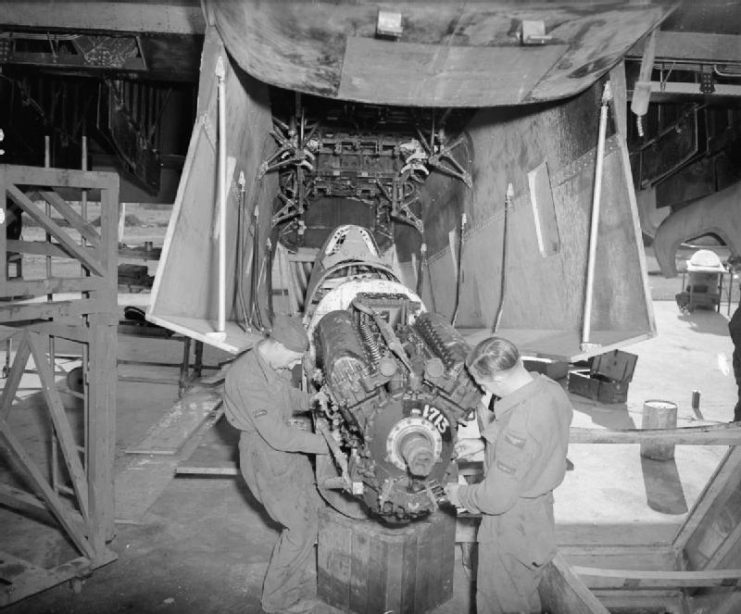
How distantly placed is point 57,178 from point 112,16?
2.12m

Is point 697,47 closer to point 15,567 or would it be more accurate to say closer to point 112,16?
point 112,16

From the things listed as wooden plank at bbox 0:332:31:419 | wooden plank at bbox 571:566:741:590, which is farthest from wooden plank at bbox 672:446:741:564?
wooden plank at bbox 0:332:31:419

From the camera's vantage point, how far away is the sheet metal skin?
126 inches

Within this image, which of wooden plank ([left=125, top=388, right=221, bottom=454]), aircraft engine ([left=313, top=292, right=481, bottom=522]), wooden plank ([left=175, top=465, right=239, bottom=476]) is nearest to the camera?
aircraft engine ([left=313, top=292, right=481, bottom=522])

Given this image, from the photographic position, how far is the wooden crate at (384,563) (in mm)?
3738

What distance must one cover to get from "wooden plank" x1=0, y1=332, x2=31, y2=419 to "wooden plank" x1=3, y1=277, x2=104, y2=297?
35cm

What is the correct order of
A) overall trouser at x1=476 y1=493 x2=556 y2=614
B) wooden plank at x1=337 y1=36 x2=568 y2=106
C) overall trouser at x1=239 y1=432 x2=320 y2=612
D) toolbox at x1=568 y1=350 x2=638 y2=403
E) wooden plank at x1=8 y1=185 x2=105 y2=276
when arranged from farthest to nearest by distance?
1. toolbox at x1=568 y1=350 x2=638 y2=403
2. overall trouser at x1=239 y1=432 x2=320 y2=612
3. wooden plank at x1=8 y1=185 x2=105 y2=276
4. wooden plank at x1=337 y1=36 x2=568 y2=106
5. overall trouser at x1=476 y1=493 x2=556 y2=614

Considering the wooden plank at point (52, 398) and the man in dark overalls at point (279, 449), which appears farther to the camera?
the wooden plank at point (52, 398)

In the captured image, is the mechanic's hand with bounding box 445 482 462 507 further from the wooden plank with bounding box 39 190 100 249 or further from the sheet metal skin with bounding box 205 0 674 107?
the wooden plank with bounding box 39 190 100 249

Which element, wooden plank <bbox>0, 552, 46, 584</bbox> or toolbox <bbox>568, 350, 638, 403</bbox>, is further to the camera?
toolbox <bbox>568, 350, 638, 403</bbox>

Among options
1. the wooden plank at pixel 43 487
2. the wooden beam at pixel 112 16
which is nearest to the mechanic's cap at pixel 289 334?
the wooden plank at pixel 43 487

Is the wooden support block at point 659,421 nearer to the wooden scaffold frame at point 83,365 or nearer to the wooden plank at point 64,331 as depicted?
the wooden scaffold frame at point 83,365

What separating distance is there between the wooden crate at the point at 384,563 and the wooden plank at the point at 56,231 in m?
2.45

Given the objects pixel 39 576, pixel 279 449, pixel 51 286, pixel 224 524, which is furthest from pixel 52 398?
pixel 224 524
